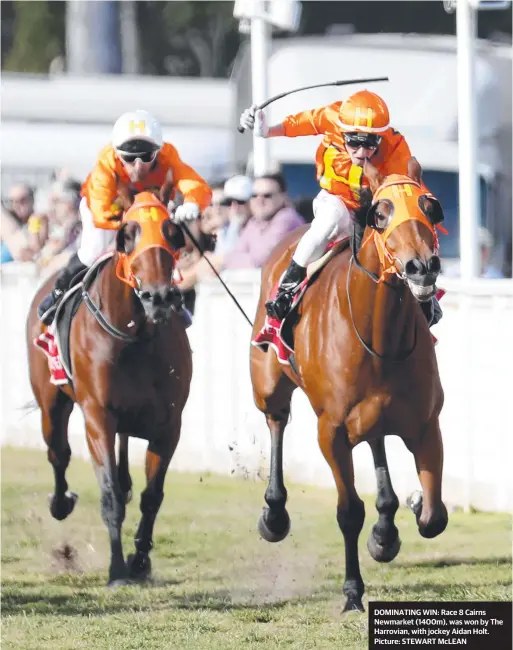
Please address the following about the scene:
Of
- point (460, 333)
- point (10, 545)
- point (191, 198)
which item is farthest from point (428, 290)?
point (10, 545)

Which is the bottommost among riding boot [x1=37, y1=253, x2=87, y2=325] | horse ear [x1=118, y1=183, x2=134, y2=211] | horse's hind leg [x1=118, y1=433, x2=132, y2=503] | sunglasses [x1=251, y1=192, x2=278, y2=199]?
horse's hind leg [x1=118, y1=433, x2=132, y2=503]

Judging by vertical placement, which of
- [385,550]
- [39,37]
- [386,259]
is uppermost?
[39,37]

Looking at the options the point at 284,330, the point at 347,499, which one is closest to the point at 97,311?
the point at 284,330

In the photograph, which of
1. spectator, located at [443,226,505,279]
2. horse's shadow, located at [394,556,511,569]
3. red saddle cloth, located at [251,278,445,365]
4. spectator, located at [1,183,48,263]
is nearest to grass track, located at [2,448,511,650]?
horse's shadow, located at [394,556,511,569]

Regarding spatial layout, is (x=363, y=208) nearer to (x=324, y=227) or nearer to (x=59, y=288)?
(x=324, y=227)

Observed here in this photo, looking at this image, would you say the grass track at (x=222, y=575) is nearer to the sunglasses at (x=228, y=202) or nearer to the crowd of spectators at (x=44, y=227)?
the sunglasses at (x=228, y=202)

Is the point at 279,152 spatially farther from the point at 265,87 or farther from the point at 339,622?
the point at 339,622

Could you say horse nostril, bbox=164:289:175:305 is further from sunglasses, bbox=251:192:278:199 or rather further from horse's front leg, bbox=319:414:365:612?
sunglasses, bbox=251:192:278:199

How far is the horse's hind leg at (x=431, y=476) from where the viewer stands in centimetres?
594

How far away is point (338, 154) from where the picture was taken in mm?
6074

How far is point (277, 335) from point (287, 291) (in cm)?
24

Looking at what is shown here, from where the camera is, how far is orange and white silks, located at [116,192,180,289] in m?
6.29

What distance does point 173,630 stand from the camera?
21.0 feet

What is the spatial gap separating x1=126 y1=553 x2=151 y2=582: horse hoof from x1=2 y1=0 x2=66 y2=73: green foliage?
29.5m
